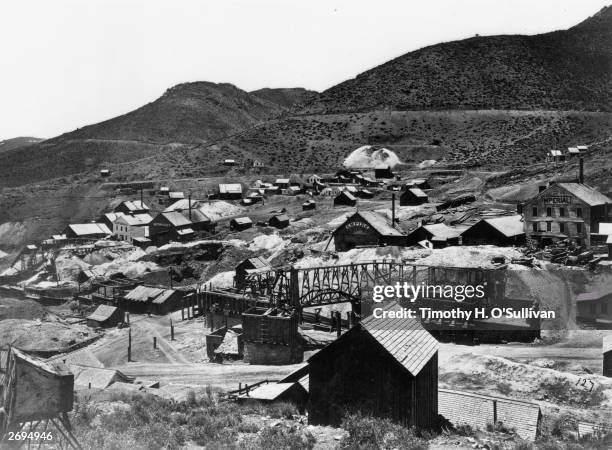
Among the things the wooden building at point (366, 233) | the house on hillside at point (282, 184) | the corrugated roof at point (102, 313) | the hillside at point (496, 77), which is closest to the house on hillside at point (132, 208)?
the house on hillside at point (282, 184)

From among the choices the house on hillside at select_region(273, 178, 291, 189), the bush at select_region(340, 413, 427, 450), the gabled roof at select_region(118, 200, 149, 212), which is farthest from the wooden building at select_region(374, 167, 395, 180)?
the bush at select_region(340, 413, 427, 450)

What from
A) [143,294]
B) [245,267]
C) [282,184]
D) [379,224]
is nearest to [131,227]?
[282,184]

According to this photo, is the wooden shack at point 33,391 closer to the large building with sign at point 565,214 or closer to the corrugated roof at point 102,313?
the corrugated roof at point 102,313

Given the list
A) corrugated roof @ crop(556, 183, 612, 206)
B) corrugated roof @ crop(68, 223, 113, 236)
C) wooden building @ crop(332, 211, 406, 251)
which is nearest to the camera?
corrugated roof @ crop(556, 183, 612, 206)

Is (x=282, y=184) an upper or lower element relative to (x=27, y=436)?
upper

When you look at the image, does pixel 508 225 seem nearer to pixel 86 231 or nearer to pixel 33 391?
pixel 33 391

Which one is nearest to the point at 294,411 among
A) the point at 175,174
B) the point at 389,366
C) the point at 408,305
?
the point at 389,366

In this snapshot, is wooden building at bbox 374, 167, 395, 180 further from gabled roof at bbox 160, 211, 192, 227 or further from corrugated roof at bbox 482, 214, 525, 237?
corrugated roof at bbox 482, 214, 525, 237

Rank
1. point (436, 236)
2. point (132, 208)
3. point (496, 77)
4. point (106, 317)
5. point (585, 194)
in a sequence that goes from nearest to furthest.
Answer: point (585, 194), point (106, 317), point (436, 236), point (132, 208), point (496, 77)
